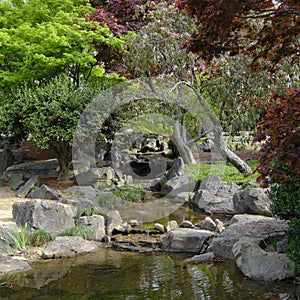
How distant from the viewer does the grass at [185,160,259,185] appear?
39.8 feet

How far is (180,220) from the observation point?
9258 mm

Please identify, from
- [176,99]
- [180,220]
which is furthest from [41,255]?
[176,99]

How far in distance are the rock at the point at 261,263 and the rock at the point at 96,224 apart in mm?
2949

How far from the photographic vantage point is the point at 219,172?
13.6 metres

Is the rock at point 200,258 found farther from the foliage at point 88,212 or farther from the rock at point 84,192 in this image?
the rock at point 84,192

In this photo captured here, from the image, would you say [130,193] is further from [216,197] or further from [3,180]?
[3,180]

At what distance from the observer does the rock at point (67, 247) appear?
6703mm

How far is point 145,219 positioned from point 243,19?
5973mm

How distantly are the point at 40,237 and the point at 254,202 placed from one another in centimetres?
437

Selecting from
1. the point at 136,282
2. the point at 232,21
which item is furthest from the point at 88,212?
the point at 232,21

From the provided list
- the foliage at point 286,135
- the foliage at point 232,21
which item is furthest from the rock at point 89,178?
the foliage at point 286,135

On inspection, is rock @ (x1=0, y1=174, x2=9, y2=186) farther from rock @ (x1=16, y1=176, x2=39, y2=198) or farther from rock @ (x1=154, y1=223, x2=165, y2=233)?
rock @ (x1=154, y1=223, x2=165, y2=233)

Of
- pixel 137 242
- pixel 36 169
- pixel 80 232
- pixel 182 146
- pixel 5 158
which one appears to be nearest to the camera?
pixel 137 242

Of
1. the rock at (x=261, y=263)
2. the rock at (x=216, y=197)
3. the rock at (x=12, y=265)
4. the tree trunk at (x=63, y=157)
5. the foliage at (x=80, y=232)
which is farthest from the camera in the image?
the tree trunk at (x=63, y=157)
